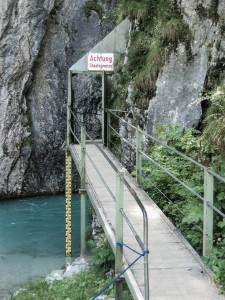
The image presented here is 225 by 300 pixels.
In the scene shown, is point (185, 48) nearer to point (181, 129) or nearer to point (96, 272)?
point (181, 129)

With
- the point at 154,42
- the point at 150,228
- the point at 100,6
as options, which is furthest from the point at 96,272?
the point at 100,6

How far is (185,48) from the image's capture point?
913 cm

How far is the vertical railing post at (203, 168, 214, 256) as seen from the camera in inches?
163

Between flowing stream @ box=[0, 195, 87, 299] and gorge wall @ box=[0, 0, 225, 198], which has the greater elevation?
gorge wall @ box=[0, 0, 225, 198]

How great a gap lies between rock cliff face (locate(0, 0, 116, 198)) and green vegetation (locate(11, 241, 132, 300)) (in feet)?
29.7

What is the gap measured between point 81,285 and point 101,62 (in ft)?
19.3

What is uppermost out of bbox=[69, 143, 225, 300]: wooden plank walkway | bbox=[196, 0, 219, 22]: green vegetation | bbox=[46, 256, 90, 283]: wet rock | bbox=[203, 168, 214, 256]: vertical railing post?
bbox=[196, 0, 219, 22]: green vegetation

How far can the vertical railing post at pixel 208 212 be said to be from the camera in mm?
4149

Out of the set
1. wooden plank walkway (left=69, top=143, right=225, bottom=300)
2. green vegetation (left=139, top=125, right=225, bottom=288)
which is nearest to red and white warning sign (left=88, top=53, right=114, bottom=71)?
green vegetation (left=139, top=125, right=225, bottom=288)

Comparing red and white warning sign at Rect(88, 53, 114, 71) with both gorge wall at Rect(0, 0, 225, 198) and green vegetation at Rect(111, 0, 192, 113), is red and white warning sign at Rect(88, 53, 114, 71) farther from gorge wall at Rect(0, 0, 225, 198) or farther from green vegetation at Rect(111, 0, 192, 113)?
gorge wall at Rect(0, 0, 225, 198)

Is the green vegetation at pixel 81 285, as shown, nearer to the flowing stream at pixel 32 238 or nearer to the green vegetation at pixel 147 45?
the flowing stream at pixel 32 238

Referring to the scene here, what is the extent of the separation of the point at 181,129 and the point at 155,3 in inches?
164

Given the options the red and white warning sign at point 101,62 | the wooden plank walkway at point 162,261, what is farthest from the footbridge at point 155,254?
the red and white warning sign at point 101,62

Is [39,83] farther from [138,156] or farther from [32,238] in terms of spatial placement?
[138,156]
